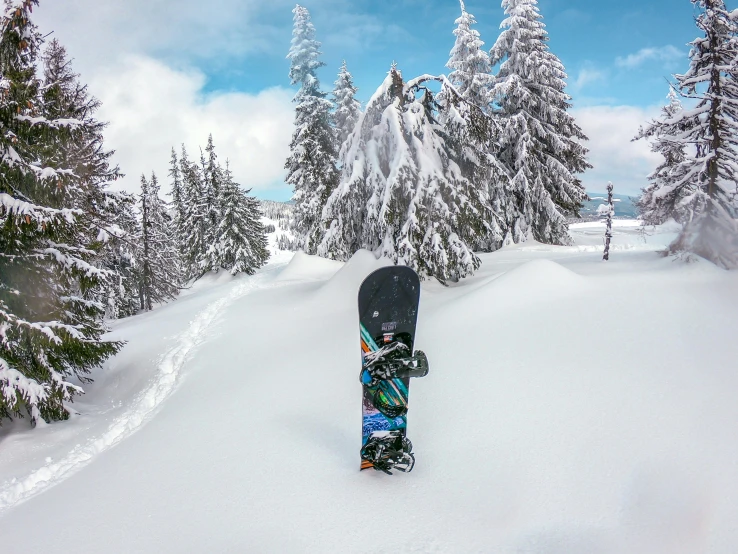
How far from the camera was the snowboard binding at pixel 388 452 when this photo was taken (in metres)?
4.17

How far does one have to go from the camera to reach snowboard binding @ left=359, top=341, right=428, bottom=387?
4.12m

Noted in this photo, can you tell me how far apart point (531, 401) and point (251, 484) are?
3691 mm

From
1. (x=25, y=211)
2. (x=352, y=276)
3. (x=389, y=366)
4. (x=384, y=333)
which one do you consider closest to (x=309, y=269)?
(x=352, y=276)

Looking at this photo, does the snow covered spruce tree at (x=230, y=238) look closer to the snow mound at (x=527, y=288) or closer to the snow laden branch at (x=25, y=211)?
the snow laden branch at (x=25, y=211)

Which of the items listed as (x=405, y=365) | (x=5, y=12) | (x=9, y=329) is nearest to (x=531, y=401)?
(x=405, y=365)

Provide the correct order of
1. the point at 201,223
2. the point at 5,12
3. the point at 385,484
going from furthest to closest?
the point at 201,223 → the point at 5,12 → the point at 385,484

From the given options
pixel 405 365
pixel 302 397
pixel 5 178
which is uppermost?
pixel 5 178

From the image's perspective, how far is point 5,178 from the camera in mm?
6547

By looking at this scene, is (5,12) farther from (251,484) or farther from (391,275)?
(251,484)

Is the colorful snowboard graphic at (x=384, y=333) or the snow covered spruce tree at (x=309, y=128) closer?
the colorful snowboard graphic at (x=384, y=333)

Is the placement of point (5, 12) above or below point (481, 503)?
→ above

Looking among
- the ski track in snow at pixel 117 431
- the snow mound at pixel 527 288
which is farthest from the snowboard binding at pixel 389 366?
the ski track in snow at pixel 117 431

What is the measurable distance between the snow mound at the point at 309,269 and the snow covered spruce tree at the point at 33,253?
38.3 feet

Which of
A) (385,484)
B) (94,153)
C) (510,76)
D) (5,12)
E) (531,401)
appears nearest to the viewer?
(385,484)
